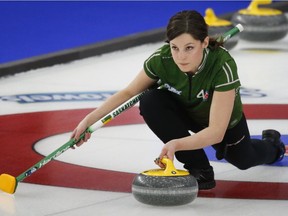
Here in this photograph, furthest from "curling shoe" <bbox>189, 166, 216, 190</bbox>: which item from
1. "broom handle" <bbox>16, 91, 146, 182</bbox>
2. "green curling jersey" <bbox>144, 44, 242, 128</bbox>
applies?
"broom handle" <bbox>16, 91, 146, 182</bbox>

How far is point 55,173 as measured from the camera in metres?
3.10

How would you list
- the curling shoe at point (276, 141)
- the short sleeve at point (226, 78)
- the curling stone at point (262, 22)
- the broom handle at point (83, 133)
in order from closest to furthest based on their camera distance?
the short sleeve at point (226, 78) < the broom handle at point (83, 133) < the curling shoe at point (276, 141) < the curling stone at point (262, 22)

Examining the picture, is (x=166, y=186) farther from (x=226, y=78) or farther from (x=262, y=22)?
(x=262, y=22)

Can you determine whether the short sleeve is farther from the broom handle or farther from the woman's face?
the broom handle

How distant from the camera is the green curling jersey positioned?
270 cm

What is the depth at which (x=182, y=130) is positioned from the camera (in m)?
2.82

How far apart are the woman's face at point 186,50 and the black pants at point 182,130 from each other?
0.21m

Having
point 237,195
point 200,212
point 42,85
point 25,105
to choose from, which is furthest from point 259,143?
point 42,85

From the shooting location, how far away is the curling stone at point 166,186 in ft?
8.42

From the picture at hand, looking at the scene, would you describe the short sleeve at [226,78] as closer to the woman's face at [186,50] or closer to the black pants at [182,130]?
the woman's face at [186,50]

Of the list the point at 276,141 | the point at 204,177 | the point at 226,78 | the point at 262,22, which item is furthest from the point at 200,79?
the point at 262,22

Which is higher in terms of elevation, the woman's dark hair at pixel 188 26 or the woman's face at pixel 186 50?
the woman's dark hair at pixel 188 26

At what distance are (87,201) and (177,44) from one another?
1.98 ft

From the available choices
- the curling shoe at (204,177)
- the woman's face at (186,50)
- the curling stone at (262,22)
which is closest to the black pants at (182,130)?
the curling shoe at (204,177)
